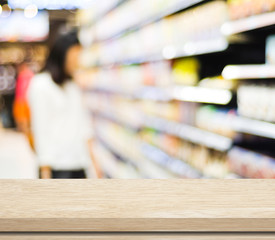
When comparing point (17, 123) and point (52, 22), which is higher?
point (52, 22)

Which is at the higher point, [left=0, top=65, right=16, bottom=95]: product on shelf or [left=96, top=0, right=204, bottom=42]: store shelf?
[left=96, top=0, right=204, bottom=42]: store shelf

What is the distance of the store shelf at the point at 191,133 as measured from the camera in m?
3.01

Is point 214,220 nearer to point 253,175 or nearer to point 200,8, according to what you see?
point 253,175

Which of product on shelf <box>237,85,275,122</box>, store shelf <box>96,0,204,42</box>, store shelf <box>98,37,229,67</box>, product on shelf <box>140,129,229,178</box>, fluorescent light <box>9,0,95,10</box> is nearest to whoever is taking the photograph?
product on shelf <box>237,85,275,122</box>

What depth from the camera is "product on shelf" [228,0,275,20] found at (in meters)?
2.32

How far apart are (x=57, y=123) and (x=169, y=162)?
1348mm

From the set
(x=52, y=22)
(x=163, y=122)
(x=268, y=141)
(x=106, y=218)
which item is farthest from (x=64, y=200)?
(x=52, y=22)

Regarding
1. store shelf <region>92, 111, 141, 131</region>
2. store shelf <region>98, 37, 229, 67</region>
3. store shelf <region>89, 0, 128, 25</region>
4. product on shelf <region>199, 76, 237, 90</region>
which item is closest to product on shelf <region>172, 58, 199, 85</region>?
store shelf <region>98, 37, 229, 67</region>

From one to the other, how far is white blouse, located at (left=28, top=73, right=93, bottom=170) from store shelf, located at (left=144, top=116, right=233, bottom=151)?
796mm

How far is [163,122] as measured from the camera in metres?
4.50

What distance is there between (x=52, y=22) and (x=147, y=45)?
8.67 metres

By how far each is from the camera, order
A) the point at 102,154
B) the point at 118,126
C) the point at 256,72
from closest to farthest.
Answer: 1. the point at 256,72
2. the point at 118,126
3. the point at 102,154

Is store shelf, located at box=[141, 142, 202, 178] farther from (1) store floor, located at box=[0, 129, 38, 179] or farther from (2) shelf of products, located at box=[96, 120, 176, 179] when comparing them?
(1) store floor, located at box=[0, 129, 38, 179]

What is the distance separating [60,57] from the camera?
10.7 feet
